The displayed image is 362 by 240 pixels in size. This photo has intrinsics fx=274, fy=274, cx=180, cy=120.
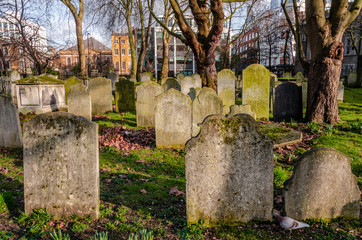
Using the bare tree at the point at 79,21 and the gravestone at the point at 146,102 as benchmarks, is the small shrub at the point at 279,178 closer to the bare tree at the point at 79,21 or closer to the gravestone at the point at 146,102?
the gravestone at the point at 146,102

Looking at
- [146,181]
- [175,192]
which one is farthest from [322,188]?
[146,181]

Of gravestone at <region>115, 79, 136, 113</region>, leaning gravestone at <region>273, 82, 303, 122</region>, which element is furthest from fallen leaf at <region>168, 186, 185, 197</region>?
gravestone at <region>115, 79, 136, 113</region>

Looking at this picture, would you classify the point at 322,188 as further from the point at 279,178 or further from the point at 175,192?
the point at 175,192

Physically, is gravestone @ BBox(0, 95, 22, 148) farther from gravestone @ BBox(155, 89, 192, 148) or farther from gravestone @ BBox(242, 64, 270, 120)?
gravestone @ BBox(242, 64, 270, 120)

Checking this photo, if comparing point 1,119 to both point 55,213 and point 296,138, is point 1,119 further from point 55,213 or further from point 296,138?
point 296,138

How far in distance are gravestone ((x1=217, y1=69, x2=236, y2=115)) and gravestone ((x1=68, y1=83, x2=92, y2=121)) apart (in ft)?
16.9

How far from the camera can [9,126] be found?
6625mm

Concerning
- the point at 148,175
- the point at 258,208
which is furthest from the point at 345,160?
the point at 148,175

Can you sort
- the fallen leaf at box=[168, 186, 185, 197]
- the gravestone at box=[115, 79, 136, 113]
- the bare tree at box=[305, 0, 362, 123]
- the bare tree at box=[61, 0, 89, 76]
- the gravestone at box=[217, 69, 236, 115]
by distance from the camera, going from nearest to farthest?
1. the fallen leaf at box=[168, 186, 185, 197]
2. the bare tree at box=[305, 0, 362, 123]
3. the gravestone at box=[217, 69, 236, 115]
4. the gravestone at box=[115, 79, 136, 113]
5. the bare tree at box=[61, 0, 89, 76]

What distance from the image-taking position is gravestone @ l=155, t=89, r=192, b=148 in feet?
21.6

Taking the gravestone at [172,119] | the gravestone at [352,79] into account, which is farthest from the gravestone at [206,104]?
the gravestone at [352,79]

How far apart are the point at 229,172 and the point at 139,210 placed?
53.2 inches

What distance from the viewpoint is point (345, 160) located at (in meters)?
3.16

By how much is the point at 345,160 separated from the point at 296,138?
3639 mm
